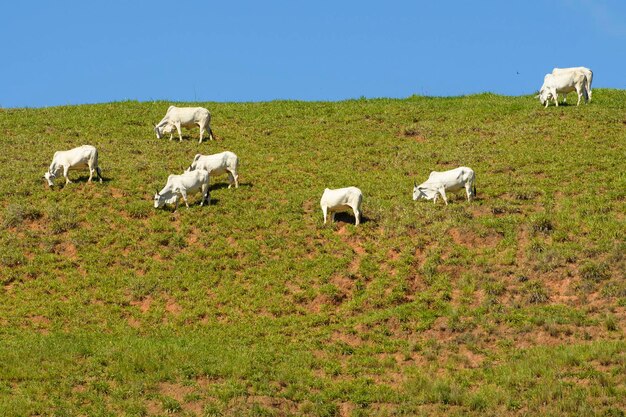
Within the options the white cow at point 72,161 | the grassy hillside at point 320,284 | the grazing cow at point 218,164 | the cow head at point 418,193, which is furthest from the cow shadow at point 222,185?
the cow head at point 418,193

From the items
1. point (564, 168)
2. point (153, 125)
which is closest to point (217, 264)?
point (564, 168)

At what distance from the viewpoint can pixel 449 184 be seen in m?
33.2

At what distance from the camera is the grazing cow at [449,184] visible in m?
33.1

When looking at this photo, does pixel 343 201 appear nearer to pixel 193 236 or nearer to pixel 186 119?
pixel 193 236

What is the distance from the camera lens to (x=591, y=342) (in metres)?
24.2

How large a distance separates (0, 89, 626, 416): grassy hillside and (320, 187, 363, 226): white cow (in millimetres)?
568

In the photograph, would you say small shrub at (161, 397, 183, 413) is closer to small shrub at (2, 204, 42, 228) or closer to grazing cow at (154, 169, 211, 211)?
grazing cow at (154, 169, 211, 211)

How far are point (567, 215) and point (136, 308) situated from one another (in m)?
13.9

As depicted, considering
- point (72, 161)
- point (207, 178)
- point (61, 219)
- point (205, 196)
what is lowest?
point (61, 219)

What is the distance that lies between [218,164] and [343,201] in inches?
241

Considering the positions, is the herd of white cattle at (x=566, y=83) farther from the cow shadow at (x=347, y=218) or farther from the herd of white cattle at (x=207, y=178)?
the cow shadow at (x=347, y=218)

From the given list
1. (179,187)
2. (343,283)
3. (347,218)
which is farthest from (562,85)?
(343,283)

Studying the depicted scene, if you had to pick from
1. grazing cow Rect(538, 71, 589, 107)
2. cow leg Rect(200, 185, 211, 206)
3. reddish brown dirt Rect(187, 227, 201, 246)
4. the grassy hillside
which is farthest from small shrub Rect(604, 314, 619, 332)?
grazing cow Rect(538, 71, 589, 107)

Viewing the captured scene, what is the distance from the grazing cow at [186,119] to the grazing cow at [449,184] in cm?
1244
